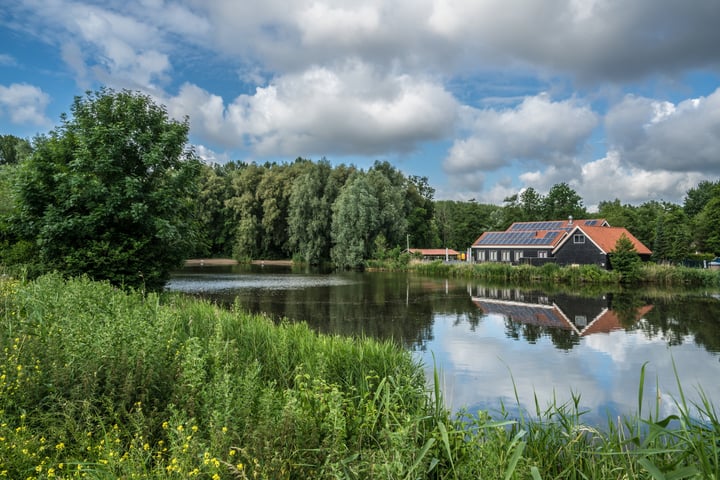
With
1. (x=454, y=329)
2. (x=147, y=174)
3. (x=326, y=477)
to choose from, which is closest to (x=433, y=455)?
(x=326, y=477)

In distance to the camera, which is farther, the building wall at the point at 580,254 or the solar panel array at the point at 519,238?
the solar panel array at the point at 519,238

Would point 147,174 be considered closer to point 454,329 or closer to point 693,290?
point 454,329

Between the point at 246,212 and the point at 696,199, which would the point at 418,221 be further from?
the point at 696,199

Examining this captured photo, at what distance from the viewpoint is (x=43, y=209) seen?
49.1 ft

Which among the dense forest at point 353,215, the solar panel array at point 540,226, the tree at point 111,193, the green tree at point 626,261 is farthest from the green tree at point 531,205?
the tree at point 111,193

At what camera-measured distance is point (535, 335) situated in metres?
15.6

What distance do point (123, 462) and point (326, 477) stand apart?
1.50 metres

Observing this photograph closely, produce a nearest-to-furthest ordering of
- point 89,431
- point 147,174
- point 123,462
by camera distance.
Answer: point 123,462
point 89,431
point 147,174

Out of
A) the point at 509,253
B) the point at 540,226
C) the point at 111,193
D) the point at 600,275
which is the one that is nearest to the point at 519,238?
the point at 509,253

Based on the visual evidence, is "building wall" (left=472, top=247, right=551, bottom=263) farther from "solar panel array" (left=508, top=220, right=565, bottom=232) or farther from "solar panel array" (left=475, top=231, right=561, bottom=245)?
"solar panel array" (left=508, top=220, right=565, bottom=232)

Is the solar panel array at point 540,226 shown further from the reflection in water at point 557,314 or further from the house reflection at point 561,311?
the reflection in water at point 557,314

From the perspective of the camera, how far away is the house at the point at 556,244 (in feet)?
137

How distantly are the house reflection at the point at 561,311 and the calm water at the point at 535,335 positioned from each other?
0.05m

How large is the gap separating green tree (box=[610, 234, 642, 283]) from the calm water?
7.72 meters
